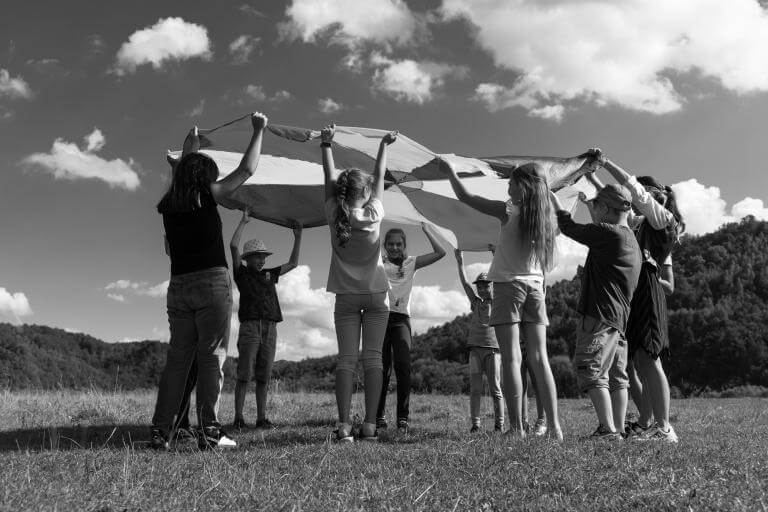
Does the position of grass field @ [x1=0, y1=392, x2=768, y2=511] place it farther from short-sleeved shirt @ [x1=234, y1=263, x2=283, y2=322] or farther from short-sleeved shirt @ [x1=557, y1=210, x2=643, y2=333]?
short-sleeved shirt @ [x1=234, y1=263, x2=283, y2=322]

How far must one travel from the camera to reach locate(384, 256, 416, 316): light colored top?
21.7ft

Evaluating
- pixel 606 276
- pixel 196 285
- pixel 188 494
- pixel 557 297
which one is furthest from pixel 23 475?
pixel 557 297

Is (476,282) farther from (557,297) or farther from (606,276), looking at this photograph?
(557,297)

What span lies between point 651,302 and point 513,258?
123 cm

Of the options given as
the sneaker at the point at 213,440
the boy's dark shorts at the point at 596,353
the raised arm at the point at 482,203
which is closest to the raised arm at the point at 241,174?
the raised arm at the point at 482,203

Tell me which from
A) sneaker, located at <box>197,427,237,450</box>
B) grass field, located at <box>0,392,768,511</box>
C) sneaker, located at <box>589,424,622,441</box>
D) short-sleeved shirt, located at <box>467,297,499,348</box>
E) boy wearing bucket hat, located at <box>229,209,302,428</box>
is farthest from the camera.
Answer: short-sleeved shirt, located at <box>467,297,499,348</box>

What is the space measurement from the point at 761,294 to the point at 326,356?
47.1 metres

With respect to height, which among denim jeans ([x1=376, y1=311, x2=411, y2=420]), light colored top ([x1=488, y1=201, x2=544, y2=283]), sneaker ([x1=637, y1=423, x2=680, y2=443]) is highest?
light colored top ([x1=488, y1=201, x2=544, y2=283])

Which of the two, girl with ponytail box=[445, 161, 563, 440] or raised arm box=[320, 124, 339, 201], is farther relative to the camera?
raised arm box=[320, 124, 339, 201]

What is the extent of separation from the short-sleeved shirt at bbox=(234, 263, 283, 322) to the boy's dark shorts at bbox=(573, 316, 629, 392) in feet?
11.8

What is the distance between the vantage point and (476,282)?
773cm

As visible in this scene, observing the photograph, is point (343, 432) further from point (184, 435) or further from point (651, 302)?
point (651, 302)

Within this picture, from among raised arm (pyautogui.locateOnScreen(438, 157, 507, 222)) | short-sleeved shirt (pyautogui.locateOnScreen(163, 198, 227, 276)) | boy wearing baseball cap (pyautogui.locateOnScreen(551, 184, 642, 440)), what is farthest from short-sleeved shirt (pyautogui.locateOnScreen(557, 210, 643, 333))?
short-sleeved shirt (pyautogui.locateOnScreen(163, 198, 227, 276))

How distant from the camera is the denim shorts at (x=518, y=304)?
4.57 metres
